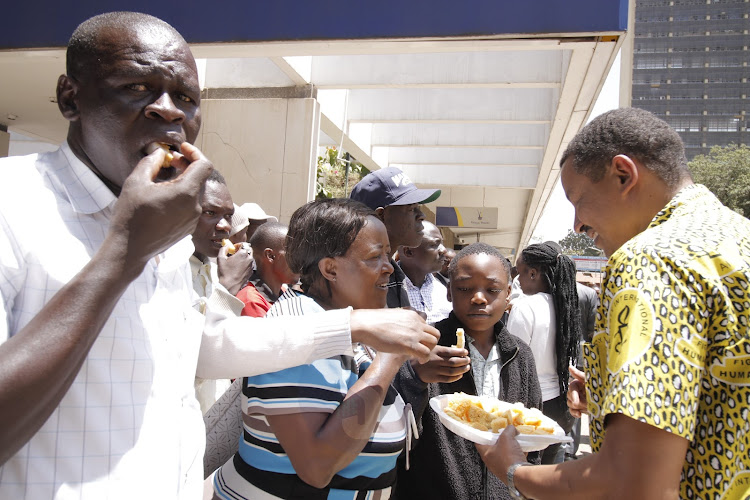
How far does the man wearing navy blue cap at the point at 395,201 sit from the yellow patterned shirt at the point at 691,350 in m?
1.93

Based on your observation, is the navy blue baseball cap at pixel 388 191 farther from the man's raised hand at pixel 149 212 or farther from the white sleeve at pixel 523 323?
→ the man's raised hand at pixel 149 212

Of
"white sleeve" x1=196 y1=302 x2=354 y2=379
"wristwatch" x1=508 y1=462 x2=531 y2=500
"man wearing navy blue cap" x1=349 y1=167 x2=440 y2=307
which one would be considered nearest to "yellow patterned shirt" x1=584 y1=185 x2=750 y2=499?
"wristwatch" x1=508 y1=462 x2=531 y2=500

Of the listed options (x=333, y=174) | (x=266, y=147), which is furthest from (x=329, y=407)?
(x=333, y=174)

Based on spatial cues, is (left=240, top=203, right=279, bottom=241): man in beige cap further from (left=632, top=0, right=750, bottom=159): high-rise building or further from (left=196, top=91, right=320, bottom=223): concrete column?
(left=632, top=0, right=750, bottom=159): high-rise building

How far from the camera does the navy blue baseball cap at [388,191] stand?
3211 millimetres

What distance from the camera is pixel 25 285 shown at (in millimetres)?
922

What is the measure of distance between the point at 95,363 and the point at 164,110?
0.52 meters

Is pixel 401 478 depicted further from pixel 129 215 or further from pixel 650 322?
pixel 129 215

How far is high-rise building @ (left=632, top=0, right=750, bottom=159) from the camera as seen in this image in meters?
90.6

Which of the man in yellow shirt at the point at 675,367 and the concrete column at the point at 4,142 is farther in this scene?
the concrete column at the point at 4,142

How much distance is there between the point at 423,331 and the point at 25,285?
0.94m

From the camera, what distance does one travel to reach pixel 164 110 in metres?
1.13

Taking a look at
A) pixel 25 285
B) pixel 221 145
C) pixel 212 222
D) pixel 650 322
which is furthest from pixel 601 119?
pixel 221 145

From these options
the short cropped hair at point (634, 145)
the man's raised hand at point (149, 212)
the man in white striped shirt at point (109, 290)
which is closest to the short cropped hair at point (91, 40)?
the man in white striped shirt at point (109, 290)
